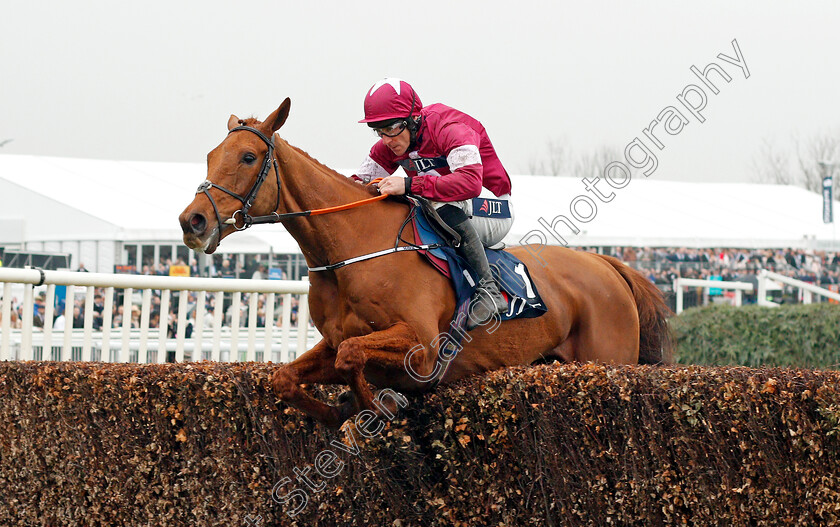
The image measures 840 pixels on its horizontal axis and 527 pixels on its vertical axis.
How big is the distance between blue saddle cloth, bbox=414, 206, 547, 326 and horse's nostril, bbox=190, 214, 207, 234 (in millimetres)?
1079

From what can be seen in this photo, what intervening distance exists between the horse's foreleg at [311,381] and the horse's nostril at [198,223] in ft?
2.60

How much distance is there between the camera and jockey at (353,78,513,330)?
4191 mm

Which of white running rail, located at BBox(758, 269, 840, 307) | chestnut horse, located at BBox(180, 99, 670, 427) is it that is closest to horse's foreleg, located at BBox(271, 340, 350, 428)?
chestnut horse, located at BBox(180, 99, 670, 427)

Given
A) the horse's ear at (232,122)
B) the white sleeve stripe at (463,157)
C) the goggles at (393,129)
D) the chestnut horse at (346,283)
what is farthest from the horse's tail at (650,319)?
the horse's ear at (232,122)

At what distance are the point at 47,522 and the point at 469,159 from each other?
310cm

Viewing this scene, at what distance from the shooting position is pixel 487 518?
12.3ft

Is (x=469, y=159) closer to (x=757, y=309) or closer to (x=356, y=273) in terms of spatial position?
(x=356, y=273)

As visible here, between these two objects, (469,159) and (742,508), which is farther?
(469,159)

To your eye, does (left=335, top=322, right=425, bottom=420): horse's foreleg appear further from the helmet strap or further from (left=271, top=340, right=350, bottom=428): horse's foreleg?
the helmet strap

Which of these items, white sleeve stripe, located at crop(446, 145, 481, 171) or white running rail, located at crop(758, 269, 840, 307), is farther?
white running rail, located at crop(758, 269, 840, 307)

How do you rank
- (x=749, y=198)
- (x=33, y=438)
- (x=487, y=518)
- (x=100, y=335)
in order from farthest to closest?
(x=749, y=198) → (x=100, y=335) → (x=33, y=438) → (x=487, y=518)

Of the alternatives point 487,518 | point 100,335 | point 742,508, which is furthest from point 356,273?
point 100,335

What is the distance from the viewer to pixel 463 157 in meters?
4.21

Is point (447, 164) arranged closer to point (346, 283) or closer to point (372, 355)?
point (346, 283)
